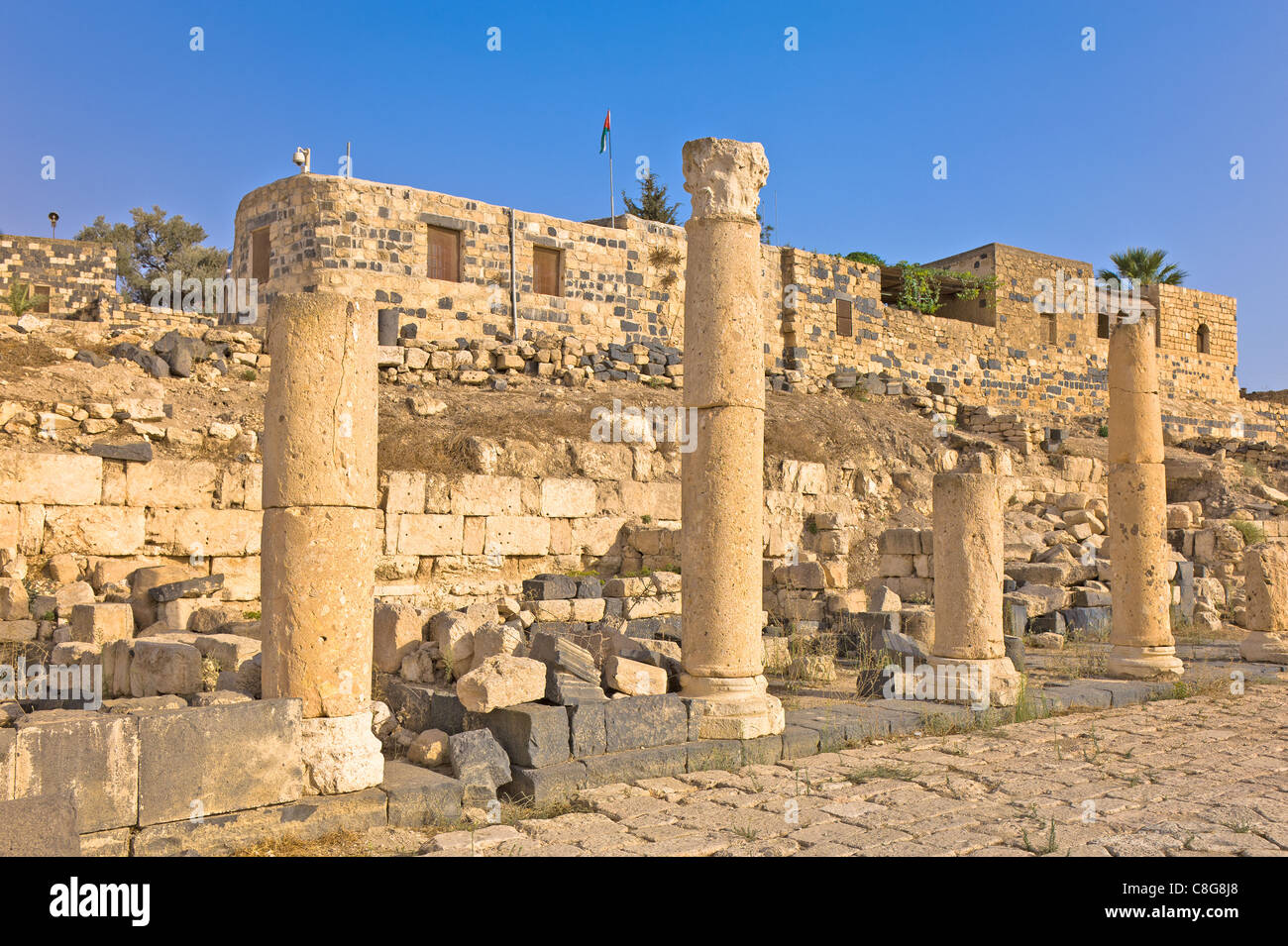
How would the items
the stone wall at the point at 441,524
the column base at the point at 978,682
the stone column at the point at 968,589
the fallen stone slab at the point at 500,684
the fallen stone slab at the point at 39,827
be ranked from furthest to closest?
1. the stone wall at the point at 441,524
2. the stone column at the point at 968,589
3. the column base at the point at 978,682
4. the fallen stone slab at the point at 500,684
5. the fallen stone slab at the point at 39,827

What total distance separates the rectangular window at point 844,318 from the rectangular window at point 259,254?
14564mm

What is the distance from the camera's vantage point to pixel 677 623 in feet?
40.6

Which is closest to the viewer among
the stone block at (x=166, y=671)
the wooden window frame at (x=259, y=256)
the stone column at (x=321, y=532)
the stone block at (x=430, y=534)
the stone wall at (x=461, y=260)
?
the stone column at (x=321, y=532)

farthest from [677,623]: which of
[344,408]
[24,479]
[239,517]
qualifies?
[24,479]

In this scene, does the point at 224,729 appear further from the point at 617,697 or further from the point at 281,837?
the point at 617,697

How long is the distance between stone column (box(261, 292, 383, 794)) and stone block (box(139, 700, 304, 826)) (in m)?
0.25

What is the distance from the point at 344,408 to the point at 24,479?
8.09 meters

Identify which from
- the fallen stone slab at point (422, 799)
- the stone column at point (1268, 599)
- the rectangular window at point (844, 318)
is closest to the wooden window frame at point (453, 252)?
the rectangular window at point (844, 318)

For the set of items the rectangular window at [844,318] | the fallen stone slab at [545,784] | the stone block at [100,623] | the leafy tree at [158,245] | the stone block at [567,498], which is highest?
the leafy tree at [158,245]

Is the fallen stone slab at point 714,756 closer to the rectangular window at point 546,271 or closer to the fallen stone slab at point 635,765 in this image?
the fallen stone slab at point 635,765

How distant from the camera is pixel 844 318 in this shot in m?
28.5

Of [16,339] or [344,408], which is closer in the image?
[344,408]

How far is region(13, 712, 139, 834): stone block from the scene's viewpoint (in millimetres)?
4906

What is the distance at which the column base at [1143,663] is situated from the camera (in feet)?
37.4
